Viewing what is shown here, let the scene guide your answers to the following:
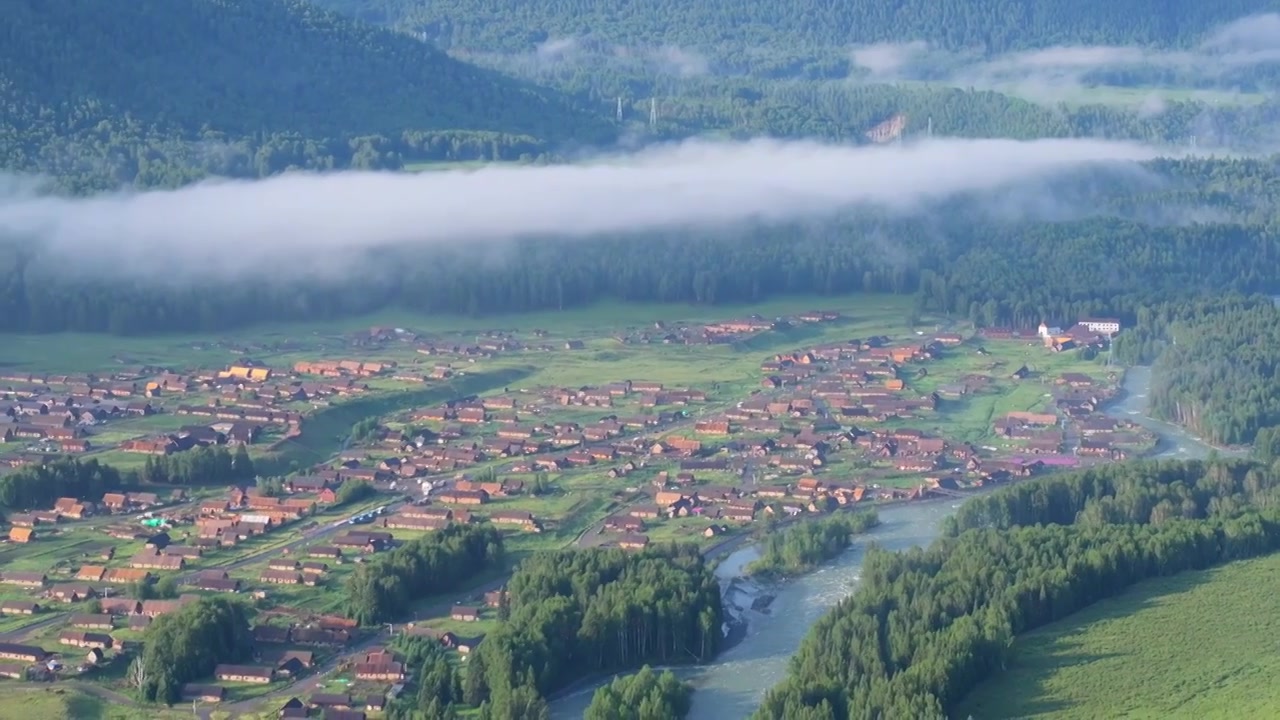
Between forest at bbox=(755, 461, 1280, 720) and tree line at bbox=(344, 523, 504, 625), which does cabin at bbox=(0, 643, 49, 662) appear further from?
forest at bbox=(755, 461, 1280, 720)

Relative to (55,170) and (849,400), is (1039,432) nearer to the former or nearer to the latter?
(849,400)

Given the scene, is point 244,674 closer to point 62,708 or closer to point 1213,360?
point 62,708

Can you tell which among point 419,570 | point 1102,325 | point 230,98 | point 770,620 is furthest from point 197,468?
point 230,98

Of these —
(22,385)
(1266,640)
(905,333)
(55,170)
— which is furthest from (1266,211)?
(1266,640)

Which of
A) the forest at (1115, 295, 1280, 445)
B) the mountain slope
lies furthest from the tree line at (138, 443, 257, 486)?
the mountain slope

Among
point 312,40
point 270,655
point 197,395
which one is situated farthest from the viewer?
point 312,40

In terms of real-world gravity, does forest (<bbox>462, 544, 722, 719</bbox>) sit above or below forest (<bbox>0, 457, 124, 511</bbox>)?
below

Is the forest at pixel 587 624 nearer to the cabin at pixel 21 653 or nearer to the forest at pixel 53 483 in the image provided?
the cabin at pixel 21 653
